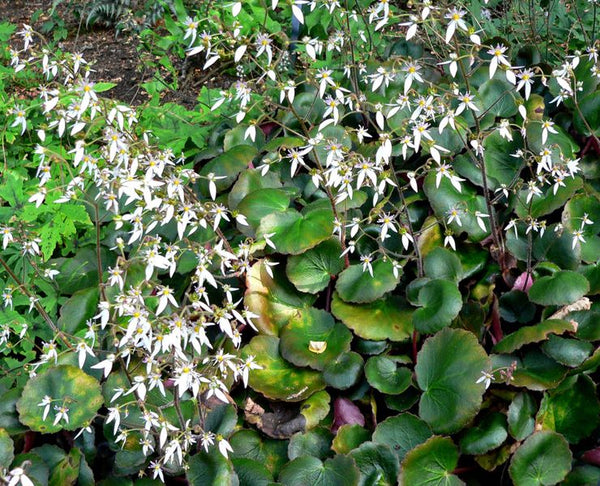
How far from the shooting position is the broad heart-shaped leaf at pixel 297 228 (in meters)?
2.76

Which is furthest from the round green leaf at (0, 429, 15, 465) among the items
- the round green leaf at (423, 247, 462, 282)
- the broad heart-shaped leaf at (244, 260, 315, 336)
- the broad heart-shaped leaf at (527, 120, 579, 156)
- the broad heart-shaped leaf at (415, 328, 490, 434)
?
the broad heart-shaped leaf at (527, 120, 579, 156)

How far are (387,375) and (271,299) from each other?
0.59 metres

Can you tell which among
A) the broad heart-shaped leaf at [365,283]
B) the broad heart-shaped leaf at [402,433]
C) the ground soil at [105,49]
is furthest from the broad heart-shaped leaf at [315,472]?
the ground soil at [105,49]

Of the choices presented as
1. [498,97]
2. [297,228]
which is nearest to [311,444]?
[297,228]

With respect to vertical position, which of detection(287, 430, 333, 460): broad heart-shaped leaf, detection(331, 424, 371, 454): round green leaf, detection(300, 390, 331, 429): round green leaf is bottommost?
detection(287, 430, 333, 460): broad heart-shaped leaf

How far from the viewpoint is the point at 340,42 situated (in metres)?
3.08

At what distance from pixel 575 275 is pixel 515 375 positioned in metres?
0.45

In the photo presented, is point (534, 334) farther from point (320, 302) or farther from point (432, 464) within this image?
point (320, 302)

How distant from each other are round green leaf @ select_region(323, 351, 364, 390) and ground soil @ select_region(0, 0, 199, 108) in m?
2.44

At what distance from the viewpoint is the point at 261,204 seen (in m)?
3.01

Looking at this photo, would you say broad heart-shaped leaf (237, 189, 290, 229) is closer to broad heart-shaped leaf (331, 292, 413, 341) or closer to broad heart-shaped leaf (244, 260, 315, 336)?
broad heart-shaped leaf (244, 260, 315, 336)

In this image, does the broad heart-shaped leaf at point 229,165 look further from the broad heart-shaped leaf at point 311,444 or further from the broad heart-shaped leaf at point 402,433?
the broad heart-shaped leaf at point 402,433

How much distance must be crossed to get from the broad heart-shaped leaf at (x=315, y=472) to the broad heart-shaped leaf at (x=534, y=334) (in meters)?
0.69

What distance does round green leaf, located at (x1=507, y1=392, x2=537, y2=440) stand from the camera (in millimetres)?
2322
